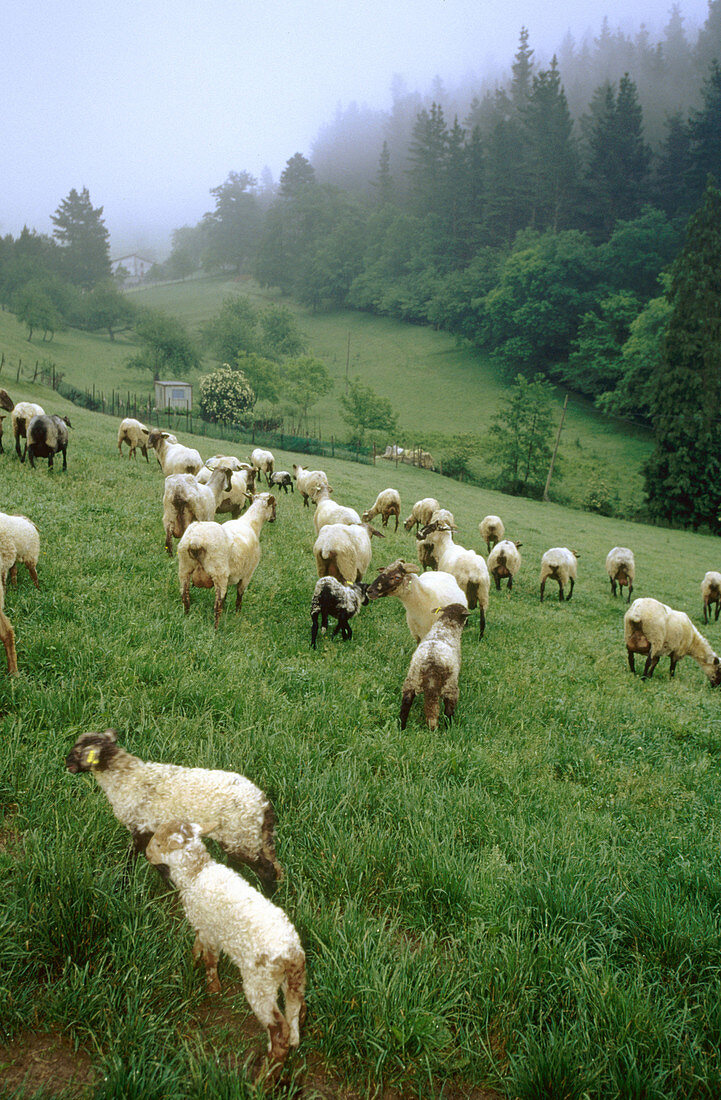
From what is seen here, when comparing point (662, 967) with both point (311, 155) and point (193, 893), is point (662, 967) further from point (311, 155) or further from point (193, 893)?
point (311, 155)

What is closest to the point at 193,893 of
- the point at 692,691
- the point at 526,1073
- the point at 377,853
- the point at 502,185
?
the point at 377,853

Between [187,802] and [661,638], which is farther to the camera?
[661,638]

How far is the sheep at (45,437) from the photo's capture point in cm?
1245

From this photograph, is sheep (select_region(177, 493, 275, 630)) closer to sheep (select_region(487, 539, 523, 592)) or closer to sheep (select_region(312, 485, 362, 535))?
sheep (select_region(312, 485, 362, 535))

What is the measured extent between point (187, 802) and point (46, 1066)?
977 mm

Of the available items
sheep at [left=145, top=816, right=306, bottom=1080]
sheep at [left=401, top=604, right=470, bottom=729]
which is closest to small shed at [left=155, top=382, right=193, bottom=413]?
sheep at [left=401, top=604, right=470, bottom=729]

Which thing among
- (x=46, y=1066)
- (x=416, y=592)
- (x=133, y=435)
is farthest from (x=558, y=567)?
(x=133, y=435)

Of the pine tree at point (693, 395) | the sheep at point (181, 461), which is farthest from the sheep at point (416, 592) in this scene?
the pine tree at point (693, 395)

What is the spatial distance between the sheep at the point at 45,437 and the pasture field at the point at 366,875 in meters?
7.30

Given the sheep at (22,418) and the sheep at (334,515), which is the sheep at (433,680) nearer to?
the sheep at (334,515)

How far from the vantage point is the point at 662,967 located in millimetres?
2609

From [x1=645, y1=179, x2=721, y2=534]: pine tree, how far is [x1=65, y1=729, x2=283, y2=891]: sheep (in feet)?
135

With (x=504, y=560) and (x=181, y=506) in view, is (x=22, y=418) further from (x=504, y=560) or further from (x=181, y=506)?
(x=504, y=560)

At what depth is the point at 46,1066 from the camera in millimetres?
1952
